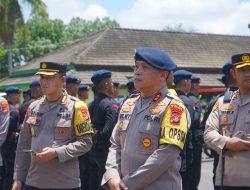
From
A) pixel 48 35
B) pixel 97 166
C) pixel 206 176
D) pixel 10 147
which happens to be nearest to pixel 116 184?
pixel 97 166

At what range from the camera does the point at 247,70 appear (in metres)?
4.69

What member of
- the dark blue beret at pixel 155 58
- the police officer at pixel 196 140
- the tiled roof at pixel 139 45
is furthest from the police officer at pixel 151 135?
the tiled roof at pixel 139 45

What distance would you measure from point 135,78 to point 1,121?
2685 millimetres

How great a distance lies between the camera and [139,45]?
1391 inches

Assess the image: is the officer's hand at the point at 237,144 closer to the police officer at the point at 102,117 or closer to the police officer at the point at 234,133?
the police officer at the point at 234,133

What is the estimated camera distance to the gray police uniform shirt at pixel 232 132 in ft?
14.5

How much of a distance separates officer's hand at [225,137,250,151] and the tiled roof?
2442 cm

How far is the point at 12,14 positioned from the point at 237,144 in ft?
95.4

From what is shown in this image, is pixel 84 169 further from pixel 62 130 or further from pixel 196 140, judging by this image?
pixel 62 130

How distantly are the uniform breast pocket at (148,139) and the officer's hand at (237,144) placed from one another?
836 millimetres

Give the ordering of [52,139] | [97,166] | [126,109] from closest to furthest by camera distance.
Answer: [126,109], [52,139], [97,166]

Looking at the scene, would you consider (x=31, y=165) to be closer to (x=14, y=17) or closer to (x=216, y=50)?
(x=14, y=17)

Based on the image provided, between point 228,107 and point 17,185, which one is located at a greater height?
point 228,107

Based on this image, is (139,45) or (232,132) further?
(139,45)
